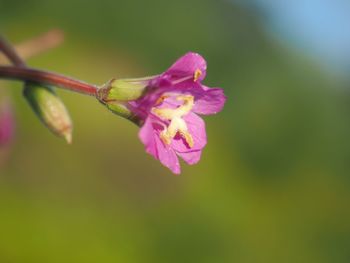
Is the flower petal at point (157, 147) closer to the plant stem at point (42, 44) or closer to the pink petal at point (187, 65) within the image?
the pink petal at point (187, 65)

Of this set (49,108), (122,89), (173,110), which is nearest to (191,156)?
(173,110)

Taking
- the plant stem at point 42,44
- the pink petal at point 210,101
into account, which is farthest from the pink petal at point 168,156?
the plant stem at point 42,44

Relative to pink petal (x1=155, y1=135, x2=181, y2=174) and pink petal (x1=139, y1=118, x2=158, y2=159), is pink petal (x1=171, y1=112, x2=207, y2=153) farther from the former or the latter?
pink petal (x1=139, y1=118, x2=158, y2=159)

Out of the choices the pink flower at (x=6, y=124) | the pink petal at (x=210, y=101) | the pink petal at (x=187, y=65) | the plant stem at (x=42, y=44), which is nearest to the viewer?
the pink petal at (x=187, y=65)

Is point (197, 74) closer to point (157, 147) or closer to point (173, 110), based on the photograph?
point (173, 110)

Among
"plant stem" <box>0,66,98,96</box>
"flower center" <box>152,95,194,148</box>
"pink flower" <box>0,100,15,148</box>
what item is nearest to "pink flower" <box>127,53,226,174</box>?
"flower center" <box>152,95,194,148</box>

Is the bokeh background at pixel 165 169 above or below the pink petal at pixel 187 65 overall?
above

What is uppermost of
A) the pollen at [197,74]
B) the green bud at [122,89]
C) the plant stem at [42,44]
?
the plant stem at [42,44]
